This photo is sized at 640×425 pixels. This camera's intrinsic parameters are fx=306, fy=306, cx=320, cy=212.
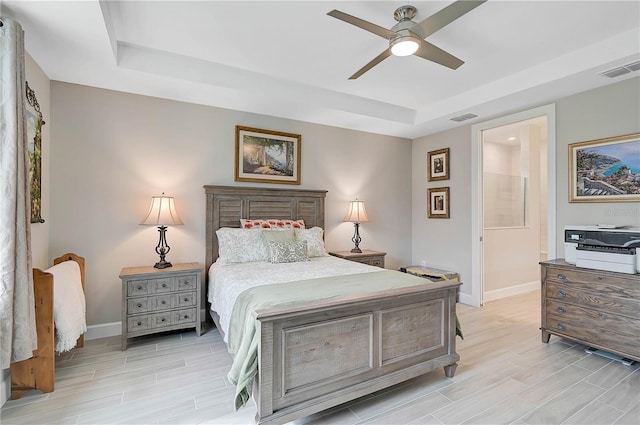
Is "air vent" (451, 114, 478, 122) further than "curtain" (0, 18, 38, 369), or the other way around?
"air vent" (451, 114, 478, 122)

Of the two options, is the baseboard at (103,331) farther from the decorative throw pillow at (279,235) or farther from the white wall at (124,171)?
the decorative throw pillow at (279,235)

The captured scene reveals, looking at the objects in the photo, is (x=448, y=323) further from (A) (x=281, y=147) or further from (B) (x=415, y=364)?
(A) (x=281, y=147)

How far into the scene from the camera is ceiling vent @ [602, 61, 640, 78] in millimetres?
2646

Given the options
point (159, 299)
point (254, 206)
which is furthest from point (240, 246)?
point (159, 299)

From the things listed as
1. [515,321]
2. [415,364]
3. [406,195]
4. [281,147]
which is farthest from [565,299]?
[281,147]

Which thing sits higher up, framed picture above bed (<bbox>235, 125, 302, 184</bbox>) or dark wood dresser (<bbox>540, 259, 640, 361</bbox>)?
framed picture above bed (<bbox>235, 125, 302, 184</bbox>)

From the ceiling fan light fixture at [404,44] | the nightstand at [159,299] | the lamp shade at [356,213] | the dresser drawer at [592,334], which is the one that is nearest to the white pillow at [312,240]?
the lamp shade at [356,213]

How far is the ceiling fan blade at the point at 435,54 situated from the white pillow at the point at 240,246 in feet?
7.78

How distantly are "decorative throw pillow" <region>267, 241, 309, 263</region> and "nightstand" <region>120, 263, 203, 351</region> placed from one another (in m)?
0.76

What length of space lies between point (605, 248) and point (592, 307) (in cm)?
55

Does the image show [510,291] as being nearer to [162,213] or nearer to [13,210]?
[162,213]

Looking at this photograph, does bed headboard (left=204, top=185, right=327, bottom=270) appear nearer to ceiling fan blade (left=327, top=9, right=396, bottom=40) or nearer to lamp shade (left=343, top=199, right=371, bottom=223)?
lamp shade (left=343, top=199, right=371, bottom=223)

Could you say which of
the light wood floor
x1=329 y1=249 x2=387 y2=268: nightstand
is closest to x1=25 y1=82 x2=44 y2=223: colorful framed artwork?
the light wood floor

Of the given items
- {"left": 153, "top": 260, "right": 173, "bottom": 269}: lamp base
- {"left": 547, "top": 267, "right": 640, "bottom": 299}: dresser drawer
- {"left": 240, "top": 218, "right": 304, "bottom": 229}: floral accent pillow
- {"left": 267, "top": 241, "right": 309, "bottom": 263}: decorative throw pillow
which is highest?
{"left": 240, "top": 218, "right": 304, "bottom": 229}: floral accent pillow
